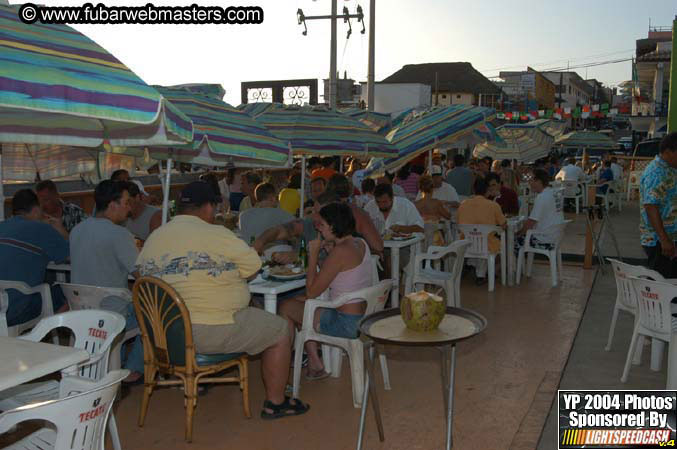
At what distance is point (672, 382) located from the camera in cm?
430

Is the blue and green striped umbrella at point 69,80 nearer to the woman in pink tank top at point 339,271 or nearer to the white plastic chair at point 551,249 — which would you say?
the woman in pink tank top at point 339,271

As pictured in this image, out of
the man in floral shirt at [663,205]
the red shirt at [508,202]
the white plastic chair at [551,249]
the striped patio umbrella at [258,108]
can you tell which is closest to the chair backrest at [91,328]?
the man in floral shirt at [663,205]

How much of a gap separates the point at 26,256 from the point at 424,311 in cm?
316

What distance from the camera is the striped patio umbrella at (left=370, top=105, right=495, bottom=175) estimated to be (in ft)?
32.8

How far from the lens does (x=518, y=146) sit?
1944 centimetres

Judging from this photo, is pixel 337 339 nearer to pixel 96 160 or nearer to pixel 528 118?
pixel 96 160

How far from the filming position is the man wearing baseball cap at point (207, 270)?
4.26 meters

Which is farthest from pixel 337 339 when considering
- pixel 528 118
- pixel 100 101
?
pixel 528 118

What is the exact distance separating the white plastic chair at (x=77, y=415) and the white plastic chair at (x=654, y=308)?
3.79 metres

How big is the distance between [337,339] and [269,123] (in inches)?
145

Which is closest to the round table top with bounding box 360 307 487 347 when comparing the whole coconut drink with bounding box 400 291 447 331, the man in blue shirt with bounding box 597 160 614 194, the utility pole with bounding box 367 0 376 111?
the whole coconut drink with bounding box 400 291 447 331

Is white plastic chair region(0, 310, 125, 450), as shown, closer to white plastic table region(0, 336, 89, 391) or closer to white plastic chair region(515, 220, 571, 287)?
white plastic table region(0, 336, 89, 391)

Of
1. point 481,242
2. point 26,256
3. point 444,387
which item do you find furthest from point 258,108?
point 444,387

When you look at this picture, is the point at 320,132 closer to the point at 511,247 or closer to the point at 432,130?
the point at 432,130
